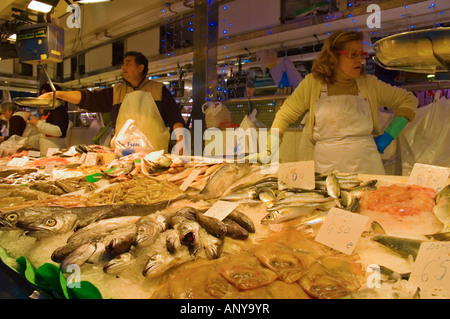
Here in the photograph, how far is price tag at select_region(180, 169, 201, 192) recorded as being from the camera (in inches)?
85.4

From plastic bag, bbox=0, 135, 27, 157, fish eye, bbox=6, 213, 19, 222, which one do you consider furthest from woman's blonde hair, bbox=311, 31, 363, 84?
plastic bag, bbox=0, 135, 27, 157

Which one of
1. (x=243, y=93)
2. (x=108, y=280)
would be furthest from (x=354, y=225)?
(x=243, y=93)

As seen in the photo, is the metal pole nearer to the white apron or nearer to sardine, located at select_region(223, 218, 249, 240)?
the white apron

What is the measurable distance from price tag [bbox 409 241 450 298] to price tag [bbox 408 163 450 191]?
88 cm

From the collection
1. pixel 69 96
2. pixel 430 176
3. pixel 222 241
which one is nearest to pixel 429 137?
pixel 430 176

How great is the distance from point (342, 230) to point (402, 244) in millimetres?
206

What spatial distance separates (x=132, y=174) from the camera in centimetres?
259

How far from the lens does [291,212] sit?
1.57 m

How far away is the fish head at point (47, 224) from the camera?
1338 mm

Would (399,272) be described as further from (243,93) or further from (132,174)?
(243,93)

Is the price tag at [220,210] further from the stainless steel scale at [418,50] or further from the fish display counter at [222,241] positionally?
the stainless steel scale at [418,50]

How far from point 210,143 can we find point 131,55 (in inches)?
55.6

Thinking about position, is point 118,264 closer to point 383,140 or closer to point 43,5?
point 383,140

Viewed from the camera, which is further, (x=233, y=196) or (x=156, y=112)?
(x=156, y=112)
